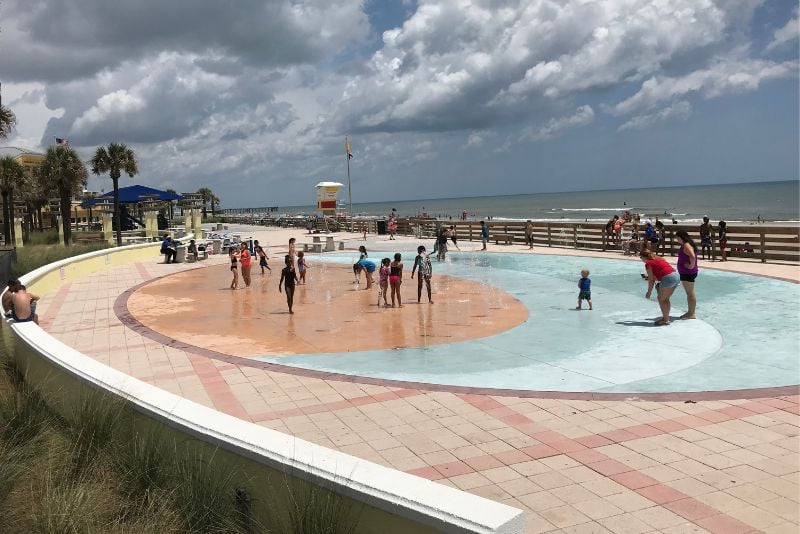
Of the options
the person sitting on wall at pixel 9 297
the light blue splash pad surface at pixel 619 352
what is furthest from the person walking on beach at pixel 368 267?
the person sitting on wall at pixel 9 297

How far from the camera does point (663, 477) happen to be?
17.7ft

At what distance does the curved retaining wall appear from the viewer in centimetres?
316

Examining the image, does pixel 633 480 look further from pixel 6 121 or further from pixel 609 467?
pixel 6 121

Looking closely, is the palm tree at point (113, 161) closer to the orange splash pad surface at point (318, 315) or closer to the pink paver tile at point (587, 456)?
the orange splash pad surface at point (318, 315)

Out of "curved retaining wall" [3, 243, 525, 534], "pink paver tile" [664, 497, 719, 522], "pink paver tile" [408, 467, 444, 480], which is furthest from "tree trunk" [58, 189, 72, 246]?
"pink paver tile" [664, 497, 719, 522]

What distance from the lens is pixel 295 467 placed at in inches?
156

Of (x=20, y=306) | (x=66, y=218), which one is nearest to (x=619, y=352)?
(x=20, y=306)

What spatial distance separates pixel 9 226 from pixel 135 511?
3475 centimetres

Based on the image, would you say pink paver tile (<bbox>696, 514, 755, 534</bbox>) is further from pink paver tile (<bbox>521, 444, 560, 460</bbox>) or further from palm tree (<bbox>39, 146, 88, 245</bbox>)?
palm tree (<bbox>39, 146, 88, 245</bbox>)

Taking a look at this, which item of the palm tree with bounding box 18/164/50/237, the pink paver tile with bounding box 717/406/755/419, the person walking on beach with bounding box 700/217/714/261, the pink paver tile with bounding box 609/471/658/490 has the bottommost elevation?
the pink paver tile with bounding box 609/471/658/490

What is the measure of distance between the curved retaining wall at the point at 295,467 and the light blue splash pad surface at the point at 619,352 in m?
3.86

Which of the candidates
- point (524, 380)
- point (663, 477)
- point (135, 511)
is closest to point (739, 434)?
point (663, 477)

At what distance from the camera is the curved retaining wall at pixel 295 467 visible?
10.4 ft

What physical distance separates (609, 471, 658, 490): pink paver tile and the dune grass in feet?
9.23
